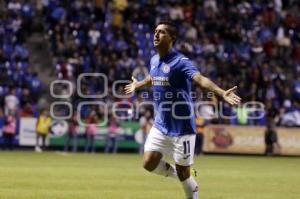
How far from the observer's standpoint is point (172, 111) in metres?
10.9

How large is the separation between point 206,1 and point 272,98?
25.0ft

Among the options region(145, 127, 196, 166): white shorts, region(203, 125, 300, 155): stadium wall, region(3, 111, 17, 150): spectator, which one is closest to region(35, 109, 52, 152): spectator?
region(3, 111, 17, 150): spectator

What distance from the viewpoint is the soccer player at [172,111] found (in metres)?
10.8

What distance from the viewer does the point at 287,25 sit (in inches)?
1406

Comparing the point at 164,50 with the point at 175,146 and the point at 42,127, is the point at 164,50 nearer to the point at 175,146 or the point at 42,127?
the point at 175,146

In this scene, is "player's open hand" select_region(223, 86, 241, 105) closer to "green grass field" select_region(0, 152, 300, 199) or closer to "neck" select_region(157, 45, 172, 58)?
"neck" select_region(157, 45, 172, 58)

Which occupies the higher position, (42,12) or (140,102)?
(42,12)

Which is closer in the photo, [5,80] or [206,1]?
[5,80]

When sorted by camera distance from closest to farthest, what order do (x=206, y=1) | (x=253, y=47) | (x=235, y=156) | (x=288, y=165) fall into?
(x=288, y=165)
(x=235, y=156)
(x=253, y=47)
(x=206, y=1)

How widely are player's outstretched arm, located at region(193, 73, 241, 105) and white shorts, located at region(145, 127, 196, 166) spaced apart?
3.42 ft

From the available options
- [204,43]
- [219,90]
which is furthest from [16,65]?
[219,90]

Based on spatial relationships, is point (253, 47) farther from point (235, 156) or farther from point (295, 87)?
point (235, 156)

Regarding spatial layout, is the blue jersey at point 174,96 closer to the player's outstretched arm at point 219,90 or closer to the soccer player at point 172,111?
the soccer player at point 172,111

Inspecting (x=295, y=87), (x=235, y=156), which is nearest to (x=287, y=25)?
(x=295, y=87)
